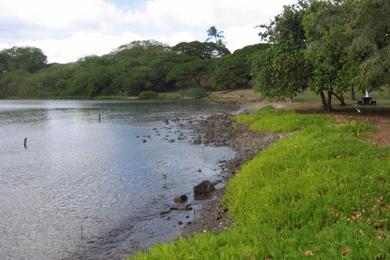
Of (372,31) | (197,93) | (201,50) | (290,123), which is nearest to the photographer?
(372,31)

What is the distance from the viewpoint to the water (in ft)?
46.1

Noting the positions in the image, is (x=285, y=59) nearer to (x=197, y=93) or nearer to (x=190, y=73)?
(x=197, y=93)

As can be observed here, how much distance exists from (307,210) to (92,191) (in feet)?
41.6

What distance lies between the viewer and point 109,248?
1344cm

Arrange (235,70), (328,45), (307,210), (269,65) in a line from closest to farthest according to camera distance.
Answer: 1. (307,210)
2. (328,45)
3. (269,65)
4. (235,70)

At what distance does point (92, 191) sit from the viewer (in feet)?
68.0

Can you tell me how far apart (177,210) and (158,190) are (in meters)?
3.75

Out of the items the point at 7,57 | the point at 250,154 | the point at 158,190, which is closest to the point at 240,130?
the point at 250,154

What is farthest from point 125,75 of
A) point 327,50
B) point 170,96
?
point 327,50

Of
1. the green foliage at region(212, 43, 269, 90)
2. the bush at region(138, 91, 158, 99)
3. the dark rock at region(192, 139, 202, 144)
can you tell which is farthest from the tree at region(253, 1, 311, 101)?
the bush at region(138, 91, 158, 99)

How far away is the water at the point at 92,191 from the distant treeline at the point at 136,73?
71493mm

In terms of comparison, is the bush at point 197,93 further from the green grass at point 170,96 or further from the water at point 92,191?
the water at point 92,191

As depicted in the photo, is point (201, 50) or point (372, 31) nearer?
point (372, 31)

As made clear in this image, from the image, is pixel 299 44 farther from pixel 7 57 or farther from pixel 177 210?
pixel 7 57
